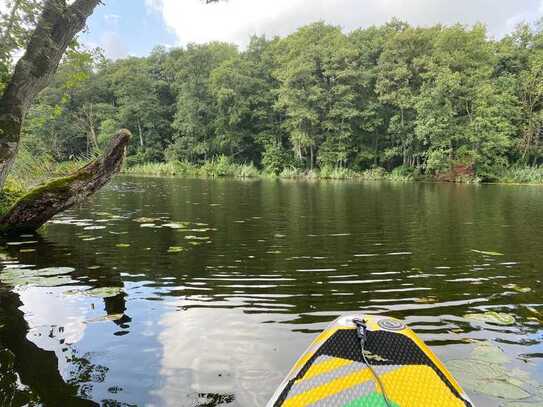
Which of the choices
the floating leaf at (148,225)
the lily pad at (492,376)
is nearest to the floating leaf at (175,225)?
the floating leaf at (148,225)

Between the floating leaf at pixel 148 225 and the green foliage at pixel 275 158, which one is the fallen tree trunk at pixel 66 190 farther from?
the green foliage at pixel 275 158

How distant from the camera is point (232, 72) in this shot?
5088 cm

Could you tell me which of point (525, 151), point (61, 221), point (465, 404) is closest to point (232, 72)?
point (525, 151)

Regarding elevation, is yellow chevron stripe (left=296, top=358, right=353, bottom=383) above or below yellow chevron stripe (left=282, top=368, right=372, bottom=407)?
above

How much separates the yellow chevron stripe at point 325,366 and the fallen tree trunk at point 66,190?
740cm

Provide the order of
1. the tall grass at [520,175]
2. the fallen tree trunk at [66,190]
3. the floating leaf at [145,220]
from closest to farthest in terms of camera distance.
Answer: the fallen tree trunk at [66,190]
the floating leaf at [145,220]
the tall grass at [520,175]

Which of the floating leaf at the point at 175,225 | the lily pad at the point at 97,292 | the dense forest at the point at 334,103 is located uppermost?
the dense forest at the point at 334,103

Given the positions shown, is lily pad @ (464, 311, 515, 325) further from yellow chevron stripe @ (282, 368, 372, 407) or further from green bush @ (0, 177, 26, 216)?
green bush @ (0, 177, 26, 216)

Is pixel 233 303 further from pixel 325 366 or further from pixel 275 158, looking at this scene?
pixel 275 158

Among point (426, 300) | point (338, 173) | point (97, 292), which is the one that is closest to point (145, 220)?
point (97, 292)

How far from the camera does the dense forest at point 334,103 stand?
130 ft

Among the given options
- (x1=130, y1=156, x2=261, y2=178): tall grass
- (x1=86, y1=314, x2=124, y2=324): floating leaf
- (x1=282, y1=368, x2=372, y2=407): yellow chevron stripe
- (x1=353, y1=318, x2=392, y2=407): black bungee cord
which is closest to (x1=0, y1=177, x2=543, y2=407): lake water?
(x1=86, y1=314, x2=124, y2=324): floating leaf

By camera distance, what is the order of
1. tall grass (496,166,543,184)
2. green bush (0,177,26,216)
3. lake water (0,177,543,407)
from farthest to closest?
tall grass (496,166,543,184) → green bush (0,177,26,216) → lake water (0,177,543,407)

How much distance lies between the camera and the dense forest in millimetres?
39656
